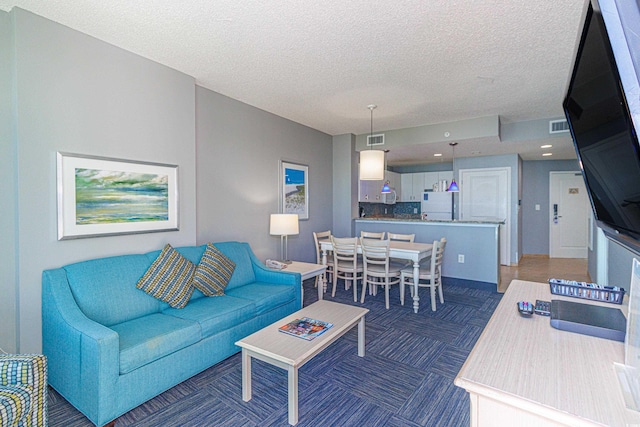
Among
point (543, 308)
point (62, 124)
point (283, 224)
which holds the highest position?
point (62, 124)

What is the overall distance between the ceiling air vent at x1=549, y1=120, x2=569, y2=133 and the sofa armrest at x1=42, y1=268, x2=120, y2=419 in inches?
229

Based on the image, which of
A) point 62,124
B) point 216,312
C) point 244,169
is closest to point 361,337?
point 216,312

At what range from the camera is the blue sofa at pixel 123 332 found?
1812mm

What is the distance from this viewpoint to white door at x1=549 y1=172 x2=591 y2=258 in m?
6.95

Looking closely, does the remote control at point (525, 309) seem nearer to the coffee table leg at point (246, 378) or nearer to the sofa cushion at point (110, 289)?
the coffee table leg at point (246, 378)

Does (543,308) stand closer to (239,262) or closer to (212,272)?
(212,272)

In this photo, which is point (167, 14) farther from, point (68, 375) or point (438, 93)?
point (438, 93)

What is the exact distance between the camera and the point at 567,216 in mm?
7055

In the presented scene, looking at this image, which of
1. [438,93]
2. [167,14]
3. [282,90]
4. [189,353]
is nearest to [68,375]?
[189,353]

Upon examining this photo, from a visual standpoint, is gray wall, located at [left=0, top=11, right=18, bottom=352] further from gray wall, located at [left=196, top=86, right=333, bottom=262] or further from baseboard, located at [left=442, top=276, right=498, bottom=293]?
baseboard, located at [left=442, top=276, right=498, bottom=293]

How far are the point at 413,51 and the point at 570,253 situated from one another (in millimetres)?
6982

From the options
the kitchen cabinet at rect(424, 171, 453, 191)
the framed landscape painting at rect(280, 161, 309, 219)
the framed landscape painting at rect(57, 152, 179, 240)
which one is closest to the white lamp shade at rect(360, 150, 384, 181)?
the framed landscape painting at rect(280, 161, 309, 219)

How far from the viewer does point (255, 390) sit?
220 centimetres

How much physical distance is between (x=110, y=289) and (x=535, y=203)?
837 cm
